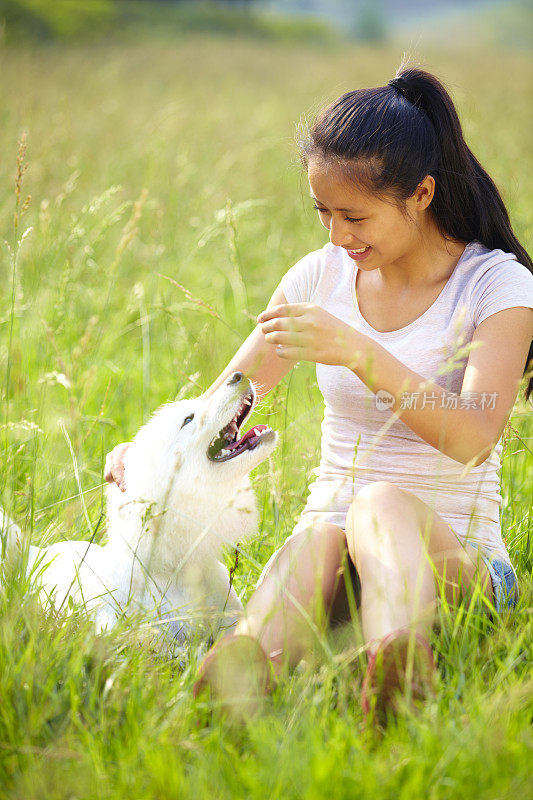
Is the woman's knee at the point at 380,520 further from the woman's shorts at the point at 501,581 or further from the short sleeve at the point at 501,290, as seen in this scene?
the short sleeve at the point at 501,290

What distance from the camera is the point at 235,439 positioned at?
79.0 inches

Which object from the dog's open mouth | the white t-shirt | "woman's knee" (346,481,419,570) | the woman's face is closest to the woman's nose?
the woman's face

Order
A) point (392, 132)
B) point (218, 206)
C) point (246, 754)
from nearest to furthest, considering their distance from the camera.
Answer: point (246, 754) → point (392, 132) → point (218, 206)

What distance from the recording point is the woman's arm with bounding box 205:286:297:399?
2156 millimetres

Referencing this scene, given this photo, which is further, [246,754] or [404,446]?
[404,446]

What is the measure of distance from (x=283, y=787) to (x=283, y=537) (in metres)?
1.10

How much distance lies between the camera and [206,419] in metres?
1.95

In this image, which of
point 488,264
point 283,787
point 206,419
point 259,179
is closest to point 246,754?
point 283,787

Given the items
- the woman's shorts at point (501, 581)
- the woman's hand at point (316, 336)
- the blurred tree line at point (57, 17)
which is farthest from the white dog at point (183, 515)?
the blurred tree line at point (57, 17)

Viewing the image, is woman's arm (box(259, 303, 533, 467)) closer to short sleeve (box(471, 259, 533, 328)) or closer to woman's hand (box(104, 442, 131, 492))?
short sleeve (box(471, 259, 533, 328))

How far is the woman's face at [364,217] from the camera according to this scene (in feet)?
6.10

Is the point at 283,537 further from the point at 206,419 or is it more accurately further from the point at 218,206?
the point at 218,206

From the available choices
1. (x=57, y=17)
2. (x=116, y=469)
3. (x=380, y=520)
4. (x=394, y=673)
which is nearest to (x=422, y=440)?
(x=380, y=520)

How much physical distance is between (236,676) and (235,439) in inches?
26.6
